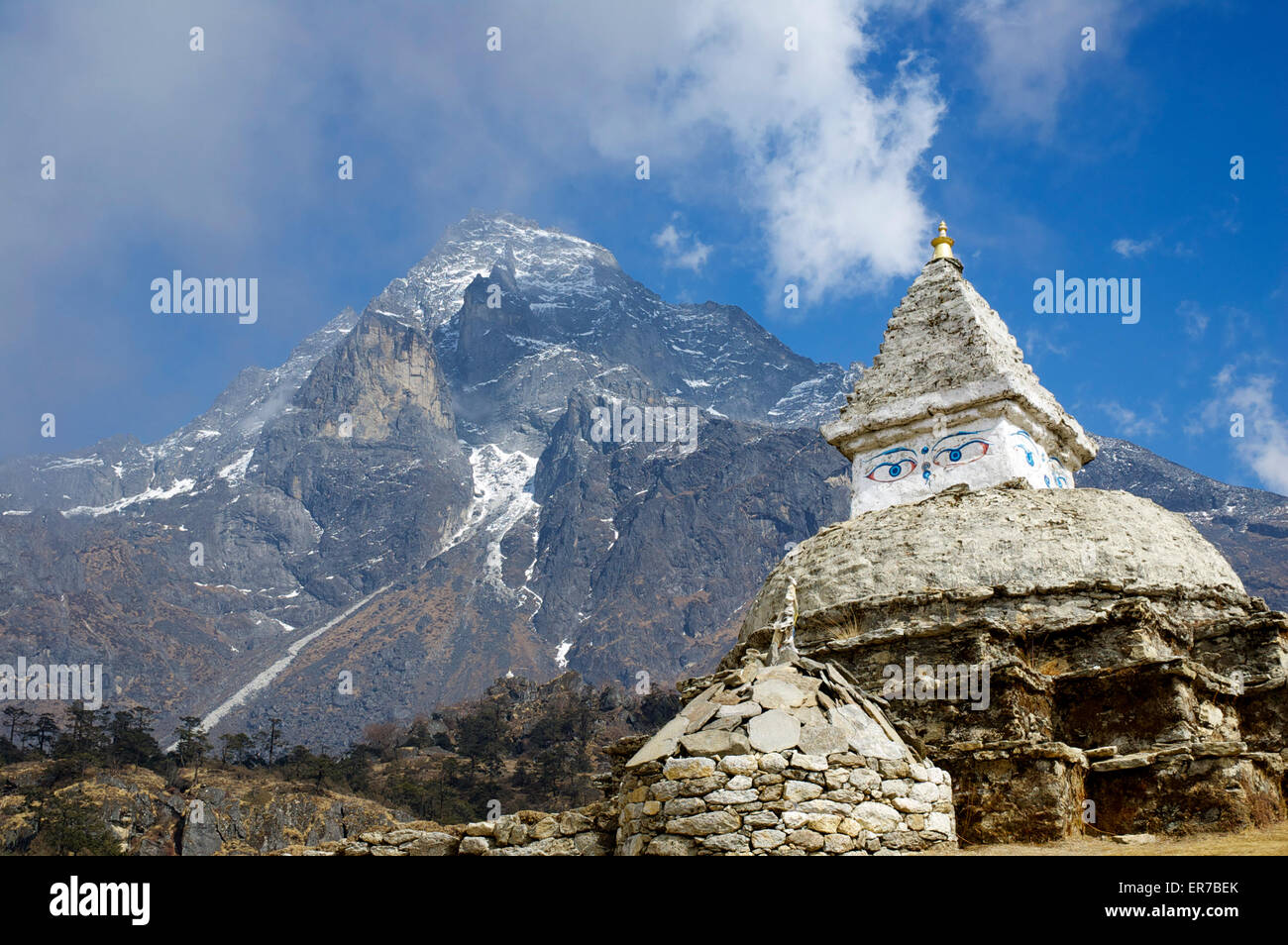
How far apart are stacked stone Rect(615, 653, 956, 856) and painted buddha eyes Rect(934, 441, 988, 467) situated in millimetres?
8745

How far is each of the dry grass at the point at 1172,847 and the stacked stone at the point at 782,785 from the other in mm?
535

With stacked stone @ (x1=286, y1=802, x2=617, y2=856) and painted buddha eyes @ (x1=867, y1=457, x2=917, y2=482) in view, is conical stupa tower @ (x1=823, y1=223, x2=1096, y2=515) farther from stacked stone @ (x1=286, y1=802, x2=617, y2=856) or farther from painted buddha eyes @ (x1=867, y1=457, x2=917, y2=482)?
stacked stone @ (x1=286, y1=802, x2=617, y2=856)

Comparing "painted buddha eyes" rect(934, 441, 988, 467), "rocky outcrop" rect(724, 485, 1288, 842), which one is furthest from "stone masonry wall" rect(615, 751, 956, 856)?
"painted buddha eyes" rect(934, 441, 988, 467)

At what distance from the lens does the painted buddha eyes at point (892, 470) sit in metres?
17.9

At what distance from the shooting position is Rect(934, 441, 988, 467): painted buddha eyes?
17.3m

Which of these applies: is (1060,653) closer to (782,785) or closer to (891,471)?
(782,785)

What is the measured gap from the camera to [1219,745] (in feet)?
34.8

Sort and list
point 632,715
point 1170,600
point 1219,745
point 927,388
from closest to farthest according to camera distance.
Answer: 1. point 1219,745
2. point 1170,600
3. point 927,388
4. point 632,715

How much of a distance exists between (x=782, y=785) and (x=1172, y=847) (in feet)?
10.0

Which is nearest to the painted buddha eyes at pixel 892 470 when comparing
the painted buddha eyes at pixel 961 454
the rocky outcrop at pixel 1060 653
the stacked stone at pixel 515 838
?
the painted buddha eyes at pixel 961 454

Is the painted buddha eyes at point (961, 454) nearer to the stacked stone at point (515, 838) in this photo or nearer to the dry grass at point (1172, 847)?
the dry grass at point (1172, 847)

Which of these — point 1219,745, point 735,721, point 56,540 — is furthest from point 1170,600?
point 56,540
